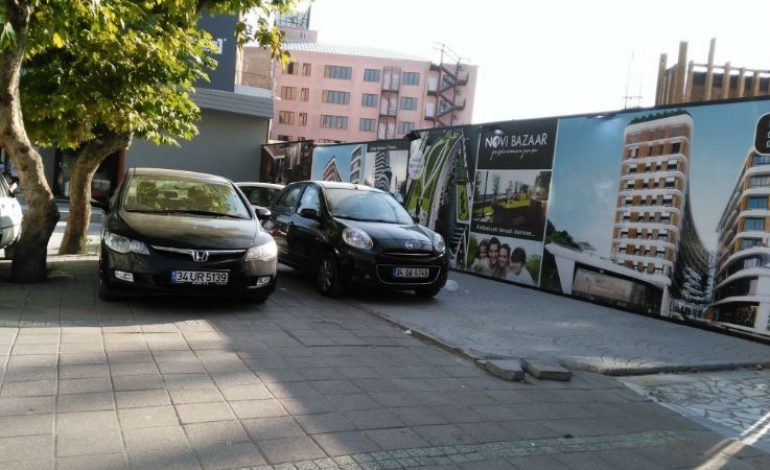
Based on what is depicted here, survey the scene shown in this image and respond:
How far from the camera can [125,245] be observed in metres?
6.45

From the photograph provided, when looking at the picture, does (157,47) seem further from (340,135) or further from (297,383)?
(340,135)

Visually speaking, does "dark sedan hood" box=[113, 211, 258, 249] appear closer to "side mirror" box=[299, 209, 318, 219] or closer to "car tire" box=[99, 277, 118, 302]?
"car tire" box=[99, 277, 118, 302]

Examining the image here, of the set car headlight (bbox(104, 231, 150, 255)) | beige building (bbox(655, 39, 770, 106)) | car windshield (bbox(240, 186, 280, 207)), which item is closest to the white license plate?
car headlight (bbox(104, 231, 150, 255))

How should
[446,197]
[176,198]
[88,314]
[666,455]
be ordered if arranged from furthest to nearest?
[446,197] → [176,198] → [88,314] → [666,455]

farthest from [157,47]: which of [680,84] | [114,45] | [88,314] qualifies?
[680,84]

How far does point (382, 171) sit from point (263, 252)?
9.48 metres

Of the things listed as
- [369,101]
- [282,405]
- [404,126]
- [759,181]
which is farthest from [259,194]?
[404,126]

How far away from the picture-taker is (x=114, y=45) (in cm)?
858

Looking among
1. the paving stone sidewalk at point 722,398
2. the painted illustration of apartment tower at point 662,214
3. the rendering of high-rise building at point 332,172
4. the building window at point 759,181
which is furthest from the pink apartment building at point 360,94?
the paving stone sidewalk at point 722,398

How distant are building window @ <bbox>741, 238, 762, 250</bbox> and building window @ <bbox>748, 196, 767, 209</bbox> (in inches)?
16.1

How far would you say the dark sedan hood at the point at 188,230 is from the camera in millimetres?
6543

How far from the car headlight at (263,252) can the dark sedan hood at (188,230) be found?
0.08 m

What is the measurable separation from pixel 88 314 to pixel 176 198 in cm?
194

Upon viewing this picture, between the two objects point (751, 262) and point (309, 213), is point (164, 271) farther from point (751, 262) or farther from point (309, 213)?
point (751, 262)
